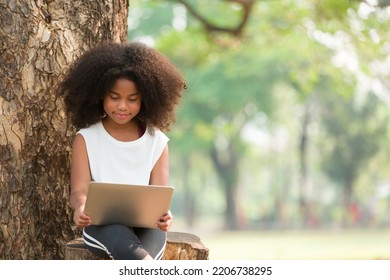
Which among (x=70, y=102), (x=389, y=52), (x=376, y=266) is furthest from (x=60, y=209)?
(x=389, y=52)

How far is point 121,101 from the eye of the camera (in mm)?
4195

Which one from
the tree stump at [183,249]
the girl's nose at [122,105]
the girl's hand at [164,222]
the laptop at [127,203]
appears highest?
the girl's nose at [122,105]

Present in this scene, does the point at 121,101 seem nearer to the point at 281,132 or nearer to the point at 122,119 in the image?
the point at 122,119

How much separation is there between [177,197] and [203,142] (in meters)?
21.5

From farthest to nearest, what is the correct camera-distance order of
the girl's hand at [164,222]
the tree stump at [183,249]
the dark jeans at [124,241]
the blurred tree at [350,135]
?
the blurred tree at [350,135] < the tree stump at [183,249] < the girl's hand at [164,222] < the dark jeans at [124,241]

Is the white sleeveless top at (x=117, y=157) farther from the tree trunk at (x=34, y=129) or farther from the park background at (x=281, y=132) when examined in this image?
the park background at (x=281, y=132)

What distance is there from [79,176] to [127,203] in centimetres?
38

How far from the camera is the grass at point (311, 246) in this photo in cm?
2011

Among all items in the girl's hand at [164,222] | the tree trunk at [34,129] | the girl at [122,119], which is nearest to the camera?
the girl's hand at [164,222]

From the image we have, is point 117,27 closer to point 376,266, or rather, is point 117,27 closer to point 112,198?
point 112,198

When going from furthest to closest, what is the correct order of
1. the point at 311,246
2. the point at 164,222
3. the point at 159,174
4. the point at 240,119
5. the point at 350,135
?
the point at 240,119
the point at 350,135
the point at 311,246
the point at 159,174
the point at 164,222

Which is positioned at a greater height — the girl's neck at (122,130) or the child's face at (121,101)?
the child's face at (121,101)

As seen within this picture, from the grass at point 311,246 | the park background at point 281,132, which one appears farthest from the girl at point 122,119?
the park background at point 281,132

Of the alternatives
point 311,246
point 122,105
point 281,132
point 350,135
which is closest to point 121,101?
point 122,105
